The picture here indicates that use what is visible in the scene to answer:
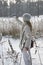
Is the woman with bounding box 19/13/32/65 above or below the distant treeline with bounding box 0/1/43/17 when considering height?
above

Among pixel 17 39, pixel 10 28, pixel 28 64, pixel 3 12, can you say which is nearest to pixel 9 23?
pixel 10 28

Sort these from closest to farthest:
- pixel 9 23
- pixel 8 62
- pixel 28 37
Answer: pixel 28 37 < pixel 8 62 < pixel 9 23

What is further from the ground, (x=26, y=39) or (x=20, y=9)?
(x=26, y=39)

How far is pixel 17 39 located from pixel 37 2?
526 cm

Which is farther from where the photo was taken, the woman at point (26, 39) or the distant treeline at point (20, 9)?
the distant treeline at point (20, 9)

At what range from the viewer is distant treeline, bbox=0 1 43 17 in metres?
17.0

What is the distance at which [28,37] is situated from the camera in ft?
23.1

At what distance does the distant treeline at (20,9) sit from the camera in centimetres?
1697

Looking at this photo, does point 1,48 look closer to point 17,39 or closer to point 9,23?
point 17,39

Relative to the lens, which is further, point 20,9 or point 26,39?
point 20,9

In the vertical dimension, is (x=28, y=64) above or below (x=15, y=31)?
above

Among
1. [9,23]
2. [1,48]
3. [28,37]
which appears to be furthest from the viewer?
[9,23]

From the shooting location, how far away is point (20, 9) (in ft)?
56.4

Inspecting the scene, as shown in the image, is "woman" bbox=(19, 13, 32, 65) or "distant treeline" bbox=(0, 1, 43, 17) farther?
"distant treeline" bbox=(0, 1, 43, 17)
